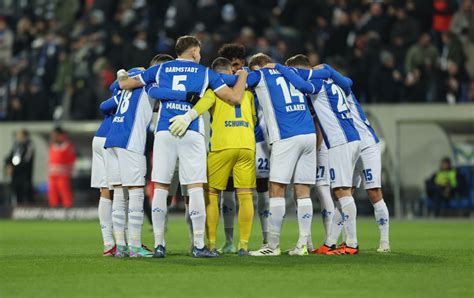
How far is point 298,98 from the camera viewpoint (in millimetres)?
11922

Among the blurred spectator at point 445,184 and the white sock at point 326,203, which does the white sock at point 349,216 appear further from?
the blurred spectator at point 445,184

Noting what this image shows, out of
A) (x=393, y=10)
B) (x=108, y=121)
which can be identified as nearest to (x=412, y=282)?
(x=108, y=121)

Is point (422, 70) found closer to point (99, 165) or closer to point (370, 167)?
point (370, 167)

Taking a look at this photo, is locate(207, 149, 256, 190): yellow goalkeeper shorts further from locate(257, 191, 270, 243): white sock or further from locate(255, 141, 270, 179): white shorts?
locate(257, 191, 270, 243): white sock

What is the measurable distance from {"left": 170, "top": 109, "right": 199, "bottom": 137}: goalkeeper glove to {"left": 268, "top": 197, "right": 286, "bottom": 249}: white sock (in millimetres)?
1425

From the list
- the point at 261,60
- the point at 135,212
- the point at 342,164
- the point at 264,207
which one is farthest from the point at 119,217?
the point at 342,164

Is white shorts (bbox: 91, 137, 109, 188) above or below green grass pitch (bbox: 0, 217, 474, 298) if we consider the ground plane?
above

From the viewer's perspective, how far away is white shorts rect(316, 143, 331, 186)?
12.5 m

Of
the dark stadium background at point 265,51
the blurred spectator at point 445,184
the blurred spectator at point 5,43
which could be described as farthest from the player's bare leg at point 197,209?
the blurred spectator at point 5,43

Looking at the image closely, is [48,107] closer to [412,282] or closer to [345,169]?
[345,169]

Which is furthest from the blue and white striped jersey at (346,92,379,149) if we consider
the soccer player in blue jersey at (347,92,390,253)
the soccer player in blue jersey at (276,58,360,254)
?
the soccer player in blue jersey at (276,58,360,254)

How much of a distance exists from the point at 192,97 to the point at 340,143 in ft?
6.54

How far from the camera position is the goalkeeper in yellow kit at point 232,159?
38.4ft

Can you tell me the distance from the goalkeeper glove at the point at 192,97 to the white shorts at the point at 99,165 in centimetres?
153
